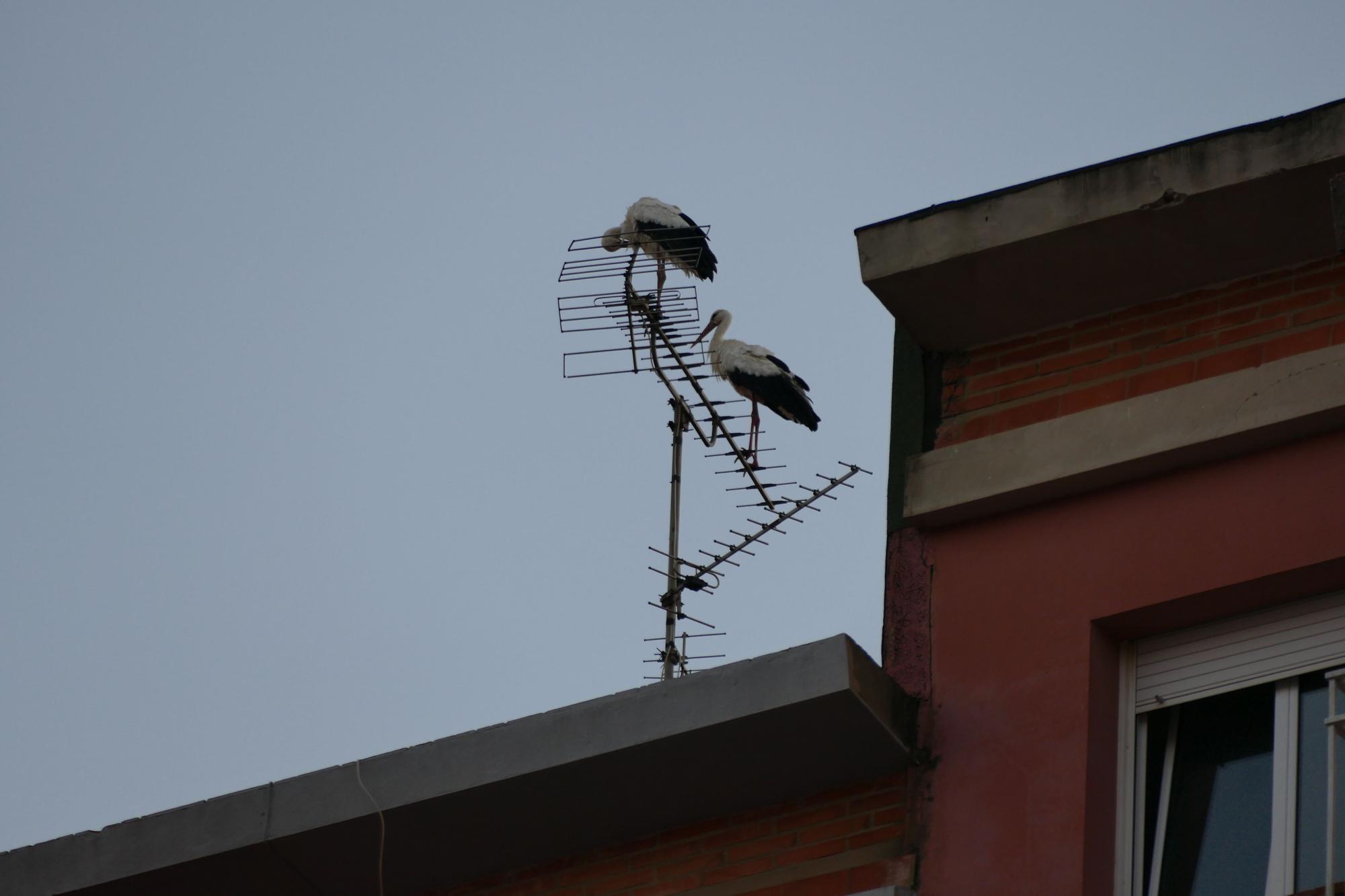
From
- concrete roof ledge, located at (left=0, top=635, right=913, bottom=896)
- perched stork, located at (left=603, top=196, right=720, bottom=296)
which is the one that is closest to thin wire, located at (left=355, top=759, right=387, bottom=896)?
concrete roof ledge, located at (left=0, top=635, right=913, bottom=896)

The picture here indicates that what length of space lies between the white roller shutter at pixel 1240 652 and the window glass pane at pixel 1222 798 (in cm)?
5

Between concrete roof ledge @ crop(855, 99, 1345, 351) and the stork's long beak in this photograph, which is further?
the stork's long beak

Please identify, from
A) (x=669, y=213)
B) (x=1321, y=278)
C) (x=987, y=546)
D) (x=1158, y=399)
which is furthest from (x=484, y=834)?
(x=669, y=213)

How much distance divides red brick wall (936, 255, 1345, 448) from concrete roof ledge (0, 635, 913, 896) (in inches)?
40.0

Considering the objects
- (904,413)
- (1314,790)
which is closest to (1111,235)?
(904,413)

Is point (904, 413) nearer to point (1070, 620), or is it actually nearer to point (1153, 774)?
point (1070, 620)

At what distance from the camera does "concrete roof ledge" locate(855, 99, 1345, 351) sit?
19.2ft

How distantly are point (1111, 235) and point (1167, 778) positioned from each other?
1641 mm

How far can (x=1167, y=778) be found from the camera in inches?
216

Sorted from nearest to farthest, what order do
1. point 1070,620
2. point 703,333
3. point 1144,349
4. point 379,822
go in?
point 1070,620 → point 1144,349 → point 379,822 → point 703,333

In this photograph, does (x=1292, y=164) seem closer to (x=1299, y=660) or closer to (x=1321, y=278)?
(x=1321, y=278)

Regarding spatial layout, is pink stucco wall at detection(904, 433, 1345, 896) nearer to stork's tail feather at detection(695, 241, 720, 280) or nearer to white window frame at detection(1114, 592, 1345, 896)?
white window frame at detection(1114, 592, 1345, 896)

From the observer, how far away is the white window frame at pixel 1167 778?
517 centimetres

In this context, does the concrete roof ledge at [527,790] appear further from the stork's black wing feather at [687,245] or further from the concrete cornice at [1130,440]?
the stork's black wing feather at [687,245]
